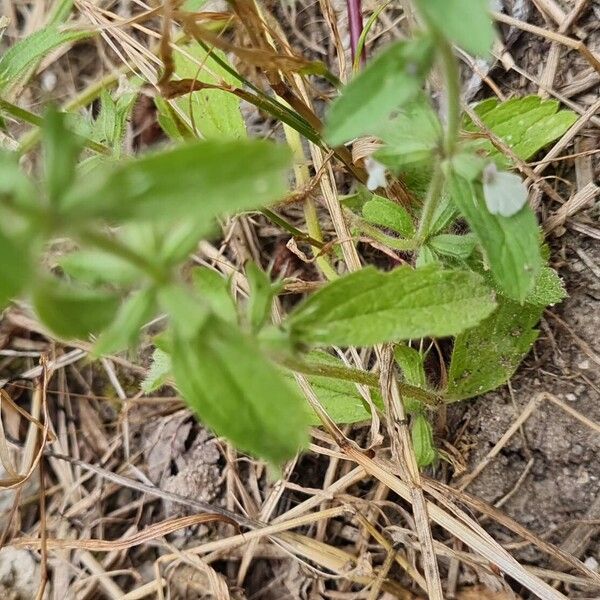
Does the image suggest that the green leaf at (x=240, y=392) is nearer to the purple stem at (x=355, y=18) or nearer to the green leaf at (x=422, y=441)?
the green leaf at (x=422, y=441)

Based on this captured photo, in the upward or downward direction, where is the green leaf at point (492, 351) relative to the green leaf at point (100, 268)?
downward

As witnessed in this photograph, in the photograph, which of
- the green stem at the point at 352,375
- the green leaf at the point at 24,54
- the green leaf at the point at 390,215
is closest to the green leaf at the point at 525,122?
the green leaf at the point at 390,215

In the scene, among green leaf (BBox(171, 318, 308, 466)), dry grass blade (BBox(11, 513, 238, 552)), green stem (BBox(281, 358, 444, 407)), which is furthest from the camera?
dry grass blade (BBox(11, 513, 238, 552))

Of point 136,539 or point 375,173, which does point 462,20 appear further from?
point 136,539

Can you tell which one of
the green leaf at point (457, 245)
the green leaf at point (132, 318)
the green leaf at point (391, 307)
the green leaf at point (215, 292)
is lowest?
the green leaf at point (457, 245)

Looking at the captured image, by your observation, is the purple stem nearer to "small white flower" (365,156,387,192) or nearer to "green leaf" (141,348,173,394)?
"small white flower" (365,156,387,192)

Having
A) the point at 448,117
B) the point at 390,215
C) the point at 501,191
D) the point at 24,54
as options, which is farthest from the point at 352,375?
the point at 24,54

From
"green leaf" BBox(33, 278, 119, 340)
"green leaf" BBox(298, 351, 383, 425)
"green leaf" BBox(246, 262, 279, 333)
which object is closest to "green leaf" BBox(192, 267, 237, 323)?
"green leaf" BBox(246, 262, 279, 333)
